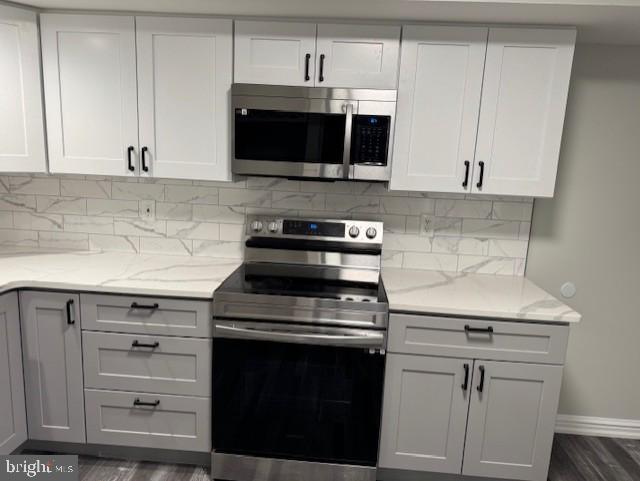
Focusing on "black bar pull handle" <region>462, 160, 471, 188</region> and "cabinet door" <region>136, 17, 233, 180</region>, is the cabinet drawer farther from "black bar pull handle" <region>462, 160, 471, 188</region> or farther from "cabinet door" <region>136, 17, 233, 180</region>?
"cabinet door" <region>136, 17, 233, 180</region>

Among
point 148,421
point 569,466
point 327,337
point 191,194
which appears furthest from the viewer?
point 191,194

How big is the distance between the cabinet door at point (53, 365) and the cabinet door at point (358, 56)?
1548 millimetres

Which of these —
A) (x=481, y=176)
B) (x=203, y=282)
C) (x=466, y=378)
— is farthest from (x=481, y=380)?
(x=203, y=282)

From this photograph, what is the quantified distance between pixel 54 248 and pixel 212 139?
1257 mm

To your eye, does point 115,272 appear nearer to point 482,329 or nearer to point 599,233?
point 482,329

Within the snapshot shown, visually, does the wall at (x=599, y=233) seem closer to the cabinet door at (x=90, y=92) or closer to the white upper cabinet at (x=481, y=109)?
the white upper cabinet at (x=481, y=109)

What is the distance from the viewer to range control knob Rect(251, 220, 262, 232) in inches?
95.2

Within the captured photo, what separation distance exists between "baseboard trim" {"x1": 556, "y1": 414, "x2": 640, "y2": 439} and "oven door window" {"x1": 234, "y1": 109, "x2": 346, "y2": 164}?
6.62 feet

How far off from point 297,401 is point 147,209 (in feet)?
4.56

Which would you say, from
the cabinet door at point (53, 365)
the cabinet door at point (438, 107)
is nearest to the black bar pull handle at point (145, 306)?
the cabinet door at point (53, 365)

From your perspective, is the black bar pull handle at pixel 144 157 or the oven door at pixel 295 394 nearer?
the oven door at pixel 295 394

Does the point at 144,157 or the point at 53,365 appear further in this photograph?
the point at 144,157

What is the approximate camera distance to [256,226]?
7.93ft

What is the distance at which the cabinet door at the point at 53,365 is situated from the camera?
6.68 feet
